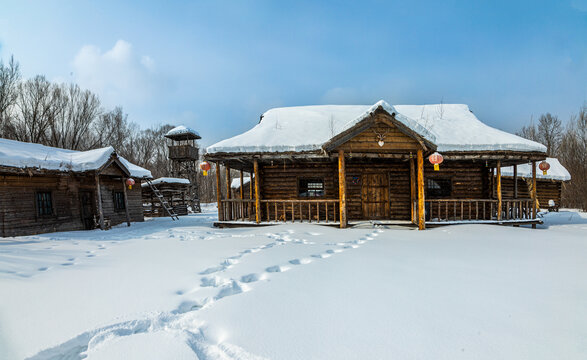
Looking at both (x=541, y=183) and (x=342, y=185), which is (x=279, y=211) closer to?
(x=342, y=185)

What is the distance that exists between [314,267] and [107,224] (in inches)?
537

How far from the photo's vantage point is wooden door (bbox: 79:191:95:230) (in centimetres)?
1430

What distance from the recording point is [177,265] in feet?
16.8

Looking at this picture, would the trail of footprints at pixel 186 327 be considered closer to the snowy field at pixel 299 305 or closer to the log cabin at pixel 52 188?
the snowy field at pixel 299 305

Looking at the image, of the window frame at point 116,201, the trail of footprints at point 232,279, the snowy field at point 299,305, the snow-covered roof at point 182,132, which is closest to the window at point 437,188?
the snowy field at point 299,305

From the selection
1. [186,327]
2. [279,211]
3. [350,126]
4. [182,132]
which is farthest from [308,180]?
[182,132]

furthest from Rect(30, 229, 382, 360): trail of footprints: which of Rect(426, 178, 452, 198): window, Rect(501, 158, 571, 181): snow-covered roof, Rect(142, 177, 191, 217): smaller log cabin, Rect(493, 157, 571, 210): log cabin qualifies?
Rect(501, 158, 571, 181): snow-covered roof

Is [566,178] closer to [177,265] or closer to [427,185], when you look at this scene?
[427,185]

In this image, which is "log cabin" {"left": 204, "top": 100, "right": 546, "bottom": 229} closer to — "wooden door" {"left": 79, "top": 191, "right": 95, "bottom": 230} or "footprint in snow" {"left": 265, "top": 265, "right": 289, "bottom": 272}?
"footprint in snow" {"left": 265, "top": 265, "right": 289, "bottom": 272}

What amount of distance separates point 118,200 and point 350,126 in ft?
51.0

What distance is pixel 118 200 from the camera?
56.8 feet

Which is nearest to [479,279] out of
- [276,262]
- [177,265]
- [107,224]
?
[276,262]

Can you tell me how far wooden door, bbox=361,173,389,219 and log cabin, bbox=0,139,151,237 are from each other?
511 inches

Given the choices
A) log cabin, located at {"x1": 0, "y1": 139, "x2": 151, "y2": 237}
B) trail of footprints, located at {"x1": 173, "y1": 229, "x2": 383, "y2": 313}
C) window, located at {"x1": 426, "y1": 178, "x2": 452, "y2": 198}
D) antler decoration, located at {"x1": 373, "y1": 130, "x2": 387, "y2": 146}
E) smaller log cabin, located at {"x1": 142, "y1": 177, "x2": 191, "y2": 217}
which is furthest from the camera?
smaller log cabin, located at {"x1": 142, "y1": 177, "x2": 191, "y2": 217}
